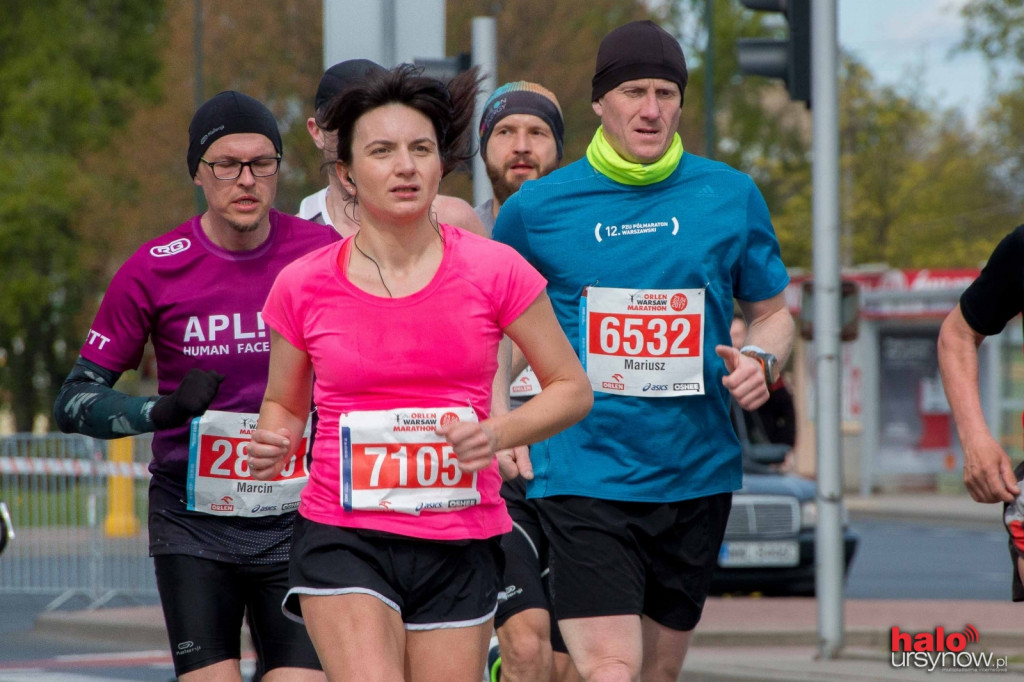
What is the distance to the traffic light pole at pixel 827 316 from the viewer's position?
9773mm

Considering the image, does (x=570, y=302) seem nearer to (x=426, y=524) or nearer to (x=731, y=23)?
(x=426, y=524)

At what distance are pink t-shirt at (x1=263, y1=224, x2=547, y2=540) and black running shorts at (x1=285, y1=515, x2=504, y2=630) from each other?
0.04 m

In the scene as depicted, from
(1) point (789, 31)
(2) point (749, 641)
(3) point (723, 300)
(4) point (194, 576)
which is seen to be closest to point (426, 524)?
(4) point (194, 576)

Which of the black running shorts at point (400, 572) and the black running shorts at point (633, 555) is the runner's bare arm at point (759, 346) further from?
the black running shorts at point (400, 572)

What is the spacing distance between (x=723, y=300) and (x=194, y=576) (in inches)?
69.2

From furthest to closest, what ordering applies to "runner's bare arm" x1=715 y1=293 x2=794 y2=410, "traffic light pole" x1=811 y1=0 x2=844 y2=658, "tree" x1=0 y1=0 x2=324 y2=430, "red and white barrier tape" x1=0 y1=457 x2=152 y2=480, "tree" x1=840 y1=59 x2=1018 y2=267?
"tree" x1=840 y1=59 x2=1018 y2=267 < "tree" x1=0 y1=0 x2=324 y2=430 < "red and white barrier tape" x1=0 y1=457 x2=152 y2=480 < "traffic light pole" x1=811 y1=0 x2=844 y2=658 < "runner's bare arm" x1=715 y1=293 x2=794 y2=410

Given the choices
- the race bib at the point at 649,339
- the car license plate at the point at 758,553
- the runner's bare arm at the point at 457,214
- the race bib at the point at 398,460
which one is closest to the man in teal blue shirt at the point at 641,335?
the race bib at the point at 649,339

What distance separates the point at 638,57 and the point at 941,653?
591cm

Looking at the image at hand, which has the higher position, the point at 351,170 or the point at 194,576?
the point at 351,170

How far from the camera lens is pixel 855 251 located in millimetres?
39281

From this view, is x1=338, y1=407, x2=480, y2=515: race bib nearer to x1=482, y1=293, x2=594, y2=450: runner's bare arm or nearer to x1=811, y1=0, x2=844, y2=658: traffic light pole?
x1=482, y1=293, x2=594, y2=450: runner's bare arm

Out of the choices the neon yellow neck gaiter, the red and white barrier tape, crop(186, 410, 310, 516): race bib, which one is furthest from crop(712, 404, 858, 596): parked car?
crop(186, 410, 310, 516): race bib

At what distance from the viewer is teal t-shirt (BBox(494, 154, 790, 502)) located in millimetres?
4969

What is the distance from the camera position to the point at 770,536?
13023 millimetres
